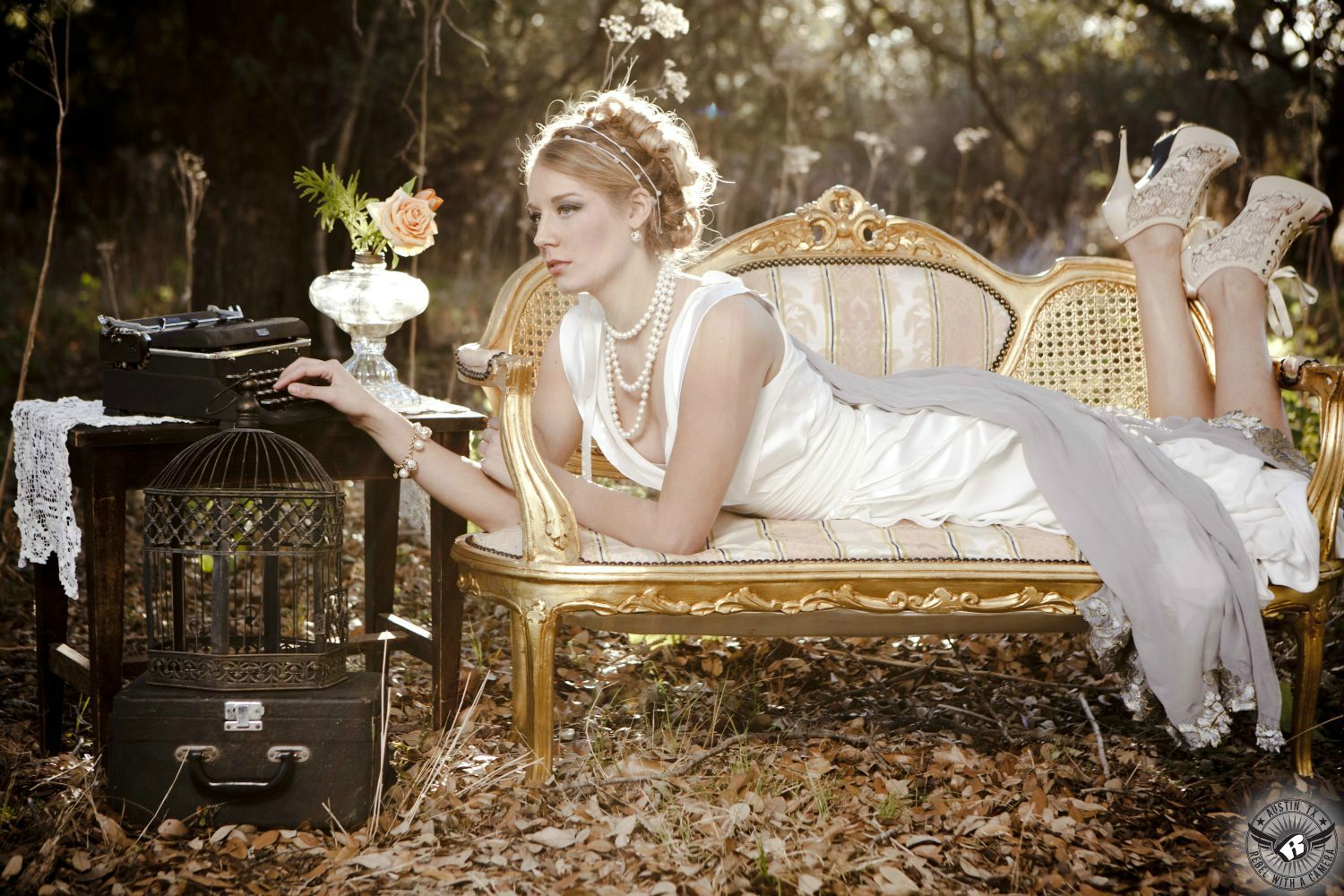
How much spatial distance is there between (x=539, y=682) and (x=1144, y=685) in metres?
1.38

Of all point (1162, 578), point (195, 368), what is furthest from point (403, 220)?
point (1162, 578)

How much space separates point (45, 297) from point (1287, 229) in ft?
26.4

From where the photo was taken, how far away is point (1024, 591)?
280 centimetres

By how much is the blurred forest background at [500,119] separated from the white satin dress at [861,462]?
1.03m

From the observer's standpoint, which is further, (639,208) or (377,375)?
(377,375)

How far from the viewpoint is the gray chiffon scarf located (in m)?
2.70

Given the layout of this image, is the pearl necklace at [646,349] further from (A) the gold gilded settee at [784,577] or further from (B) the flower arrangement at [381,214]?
(B) the flower arrangement at [381,214]

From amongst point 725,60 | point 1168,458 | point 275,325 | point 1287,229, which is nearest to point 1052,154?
point 725,60

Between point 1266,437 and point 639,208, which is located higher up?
point 639,208

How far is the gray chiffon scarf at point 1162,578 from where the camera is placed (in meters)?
2.70

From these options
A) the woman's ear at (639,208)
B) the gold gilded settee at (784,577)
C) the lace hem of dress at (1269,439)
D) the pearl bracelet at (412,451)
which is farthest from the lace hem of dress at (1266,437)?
the pearl bracelet at (412,451)

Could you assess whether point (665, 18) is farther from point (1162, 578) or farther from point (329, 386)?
point (1162, 578)

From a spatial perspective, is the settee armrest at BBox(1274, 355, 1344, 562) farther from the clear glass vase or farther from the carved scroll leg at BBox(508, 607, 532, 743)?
the clear glass vase

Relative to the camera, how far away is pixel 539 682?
8.93 feet
